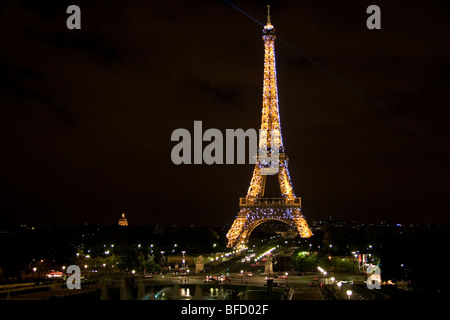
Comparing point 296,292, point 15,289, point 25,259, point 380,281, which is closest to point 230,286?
point 296,292

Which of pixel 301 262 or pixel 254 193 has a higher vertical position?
pixel 254 193

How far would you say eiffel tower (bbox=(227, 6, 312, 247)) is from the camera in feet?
244

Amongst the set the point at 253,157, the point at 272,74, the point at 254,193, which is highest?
the point at 272,74

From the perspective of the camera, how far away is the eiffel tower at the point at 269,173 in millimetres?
74438

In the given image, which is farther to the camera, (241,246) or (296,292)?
(241,246)

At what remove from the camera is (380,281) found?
3831cm

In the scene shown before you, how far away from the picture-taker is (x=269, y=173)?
75.2 meters

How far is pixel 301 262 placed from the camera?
52.7 metres

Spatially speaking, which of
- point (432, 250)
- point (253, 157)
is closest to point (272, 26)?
point (253, 157)

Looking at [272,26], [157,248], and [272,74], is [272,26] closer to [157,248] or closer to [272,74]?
[272,74]
